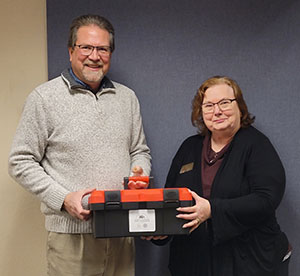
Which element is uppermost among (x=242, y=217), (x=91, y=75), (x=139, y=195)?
(x=91, y=75)

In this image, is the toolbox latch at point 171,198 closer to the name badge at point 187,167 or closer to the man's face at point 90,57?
the name badge at point 187,167

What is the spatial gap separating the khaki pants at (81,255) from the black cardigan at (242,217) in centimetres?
32

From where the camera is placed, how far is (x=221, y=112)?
170cm

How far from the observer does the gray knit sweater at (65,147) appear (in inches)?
63.2

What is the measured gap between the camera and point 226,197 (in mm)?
1660

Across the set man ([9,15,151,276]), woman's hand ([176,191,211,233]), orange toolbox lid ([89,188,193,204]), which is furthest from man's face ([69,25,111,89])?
woman's hand ([176,191,211,233])

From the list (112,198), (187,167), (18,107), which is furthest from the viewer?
(18,107)

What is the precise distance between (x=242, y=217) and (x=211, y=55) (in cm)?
88

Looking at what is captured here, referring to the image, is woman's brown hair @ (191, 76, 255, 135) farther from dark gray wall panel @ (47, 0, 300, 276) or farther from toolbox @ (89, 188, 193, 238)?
toolbox @ (89, 188, 193, 238)

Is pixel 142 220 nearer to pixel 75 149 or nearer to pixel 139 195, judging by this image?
pixel 139 195

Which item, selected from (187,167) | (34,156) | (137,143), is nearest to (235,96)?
(187,167)

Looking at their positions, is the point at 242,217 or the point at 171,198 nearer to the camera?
the point at 171,198

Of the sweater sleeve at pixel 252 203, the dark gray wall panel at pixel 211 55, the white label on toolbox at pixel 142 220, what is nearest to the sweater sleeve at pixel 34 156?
the white label on toolbox at pixel 142 220

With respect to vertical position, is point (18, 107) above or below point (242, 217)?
above
